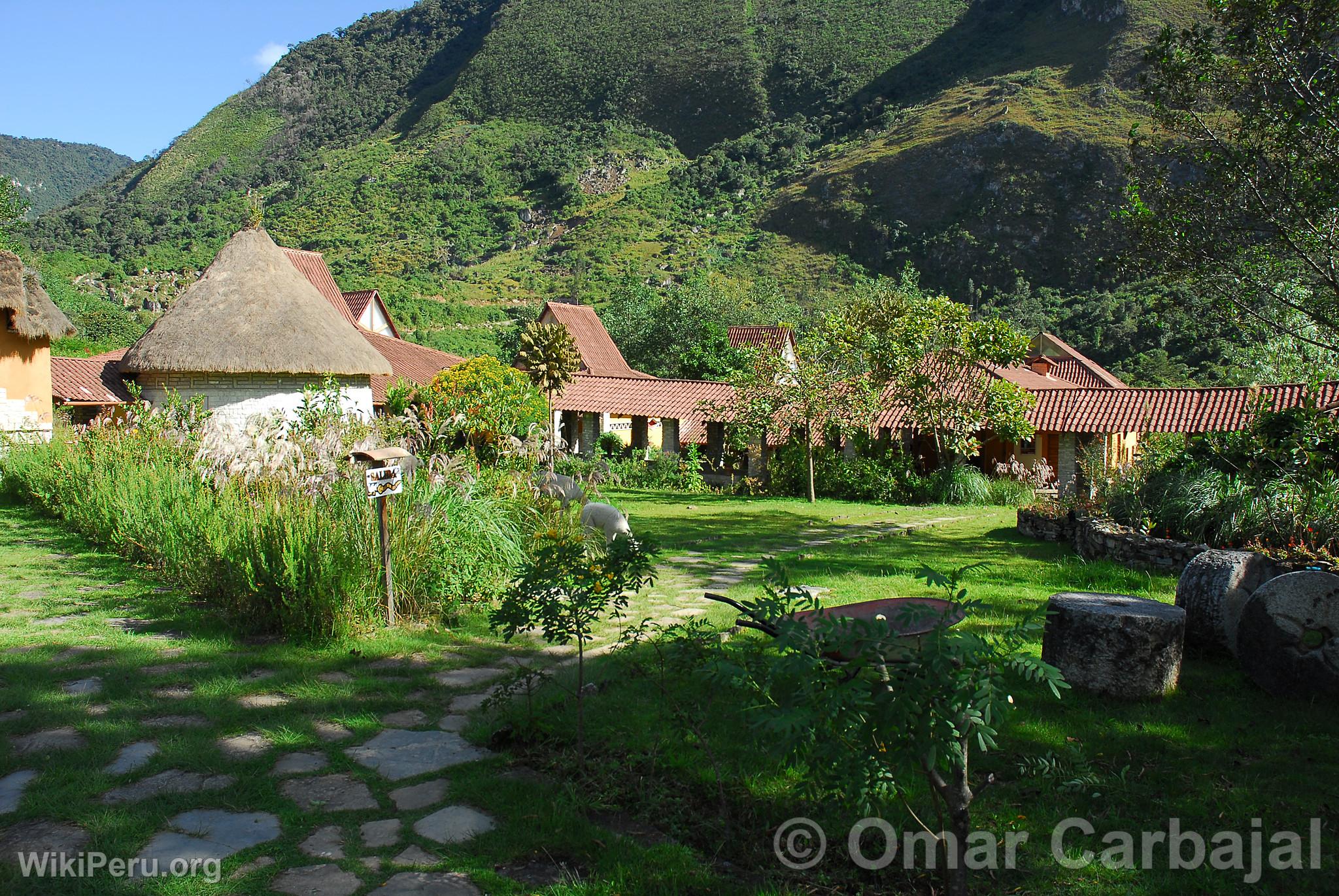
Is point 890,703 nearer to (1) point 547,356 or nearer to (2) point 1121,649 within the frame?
(2) point 1121,649

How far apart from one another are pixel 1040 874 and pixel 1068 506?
9.02 metres

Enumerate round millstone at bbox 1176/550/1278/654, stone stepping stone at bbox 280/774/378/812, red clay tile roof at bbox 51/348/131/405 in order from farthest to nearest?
red clay tile roof at bbox 51/348/131/405 < round millstone at bbox 1176/550/1278/654 < stone stepping stone at bbox 280/774/378/812

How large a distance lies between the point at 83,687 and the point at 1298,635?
21.4 feet

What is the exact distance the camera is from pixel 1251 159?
9555 millimetres

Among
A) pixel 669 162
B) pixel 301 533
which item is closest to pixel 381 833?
pixel 301 533

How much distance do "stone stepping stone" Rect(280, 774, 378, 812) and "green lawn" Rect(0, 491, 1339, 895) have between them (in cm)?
5

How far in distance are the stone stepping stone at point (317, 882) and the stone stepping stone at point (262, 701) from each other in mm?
1685

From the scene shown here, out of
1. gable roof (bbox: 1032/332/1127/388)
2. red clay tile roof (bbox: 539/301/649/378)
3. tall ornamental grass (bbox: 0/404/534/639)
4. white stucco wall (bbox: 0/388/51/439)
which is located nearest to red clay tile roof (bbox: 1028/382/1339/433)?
red clay tile roof (bbox: 539/301/649/378)

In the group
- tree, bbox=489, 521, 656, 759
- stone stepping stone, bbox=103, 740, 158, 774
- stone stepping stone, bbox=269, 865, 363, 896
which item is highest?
tree, bbox=489, 521, 656, 759

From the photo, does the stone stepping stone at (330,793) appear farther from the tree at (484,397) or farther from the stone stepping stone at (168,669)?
the tree at (484,397)

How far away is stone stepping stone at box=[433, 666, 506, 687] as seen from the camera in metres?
4.78

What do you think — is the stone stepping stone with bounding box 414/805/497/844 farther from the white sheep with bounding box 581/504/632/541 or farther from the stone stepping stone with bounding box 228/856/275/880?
the white sheep with bounding box 581/504/632/541

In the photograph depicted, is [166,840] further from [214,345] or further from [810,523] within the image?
[214,345]

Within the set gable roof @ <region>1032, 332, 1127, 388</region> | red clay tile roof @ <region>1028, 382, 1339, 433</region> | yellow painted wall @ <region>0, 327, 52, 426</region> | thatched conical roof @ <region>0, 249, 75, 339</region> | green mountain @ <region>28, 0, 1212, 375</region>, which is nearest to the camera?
thatched conical roof @ <region>0, 249, 75, 339</region>
